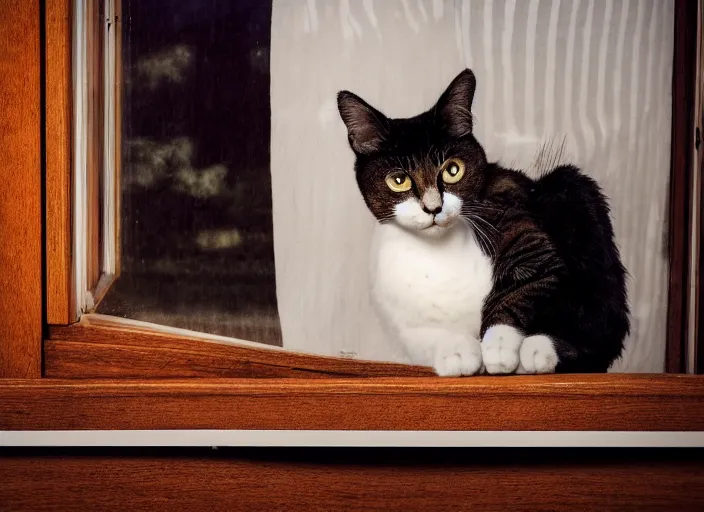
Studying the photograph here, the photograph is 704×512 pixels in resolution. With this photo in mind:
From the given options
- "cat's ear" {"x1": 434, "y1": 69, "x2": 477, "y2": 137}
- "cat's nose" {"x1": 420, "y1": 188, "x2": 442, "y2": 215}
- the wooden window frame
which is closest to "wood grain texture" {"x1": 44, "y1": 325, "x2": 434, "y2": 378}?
the wooden window frame

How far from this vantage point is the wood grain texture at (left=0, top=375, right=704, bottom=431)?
652 millimetres

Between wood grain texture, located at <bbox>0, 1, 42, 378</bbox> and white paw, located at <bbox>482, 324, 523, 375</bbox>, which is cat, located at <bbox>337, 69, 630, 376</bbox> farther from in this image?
wood grain texture, located at <bbox>0, 1, 42, 378</bbox>

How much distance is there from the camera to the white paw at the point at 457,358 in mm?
672

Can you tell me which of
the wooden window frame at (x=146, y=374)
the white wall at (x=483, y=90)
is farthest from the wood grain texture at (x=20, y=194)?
the white wall at (x=483, y=90)

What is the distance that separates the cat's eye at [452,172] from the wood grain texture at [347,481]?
0.97 feet

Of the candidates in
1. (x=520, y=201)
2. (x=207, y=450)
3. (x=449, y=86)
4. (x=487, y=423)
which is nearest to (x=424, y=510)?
(x=487, y=423)

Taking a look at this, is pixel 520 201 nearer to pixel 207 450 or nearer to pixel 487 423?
pixel 487 423

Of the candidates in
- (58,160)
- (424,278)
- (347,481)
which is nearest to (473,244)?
(424,278)

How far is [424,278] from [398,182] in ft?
0.37

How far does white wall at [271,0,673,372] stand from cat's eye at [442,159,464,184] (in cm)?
4

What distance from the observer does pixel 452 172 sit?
72cm

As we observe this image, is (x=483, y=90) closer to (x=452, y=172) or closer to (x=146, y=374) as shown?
(x=452, y=172)

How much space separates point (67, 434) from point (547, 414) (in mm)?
490

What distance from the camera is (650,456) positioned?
0.67 metres
